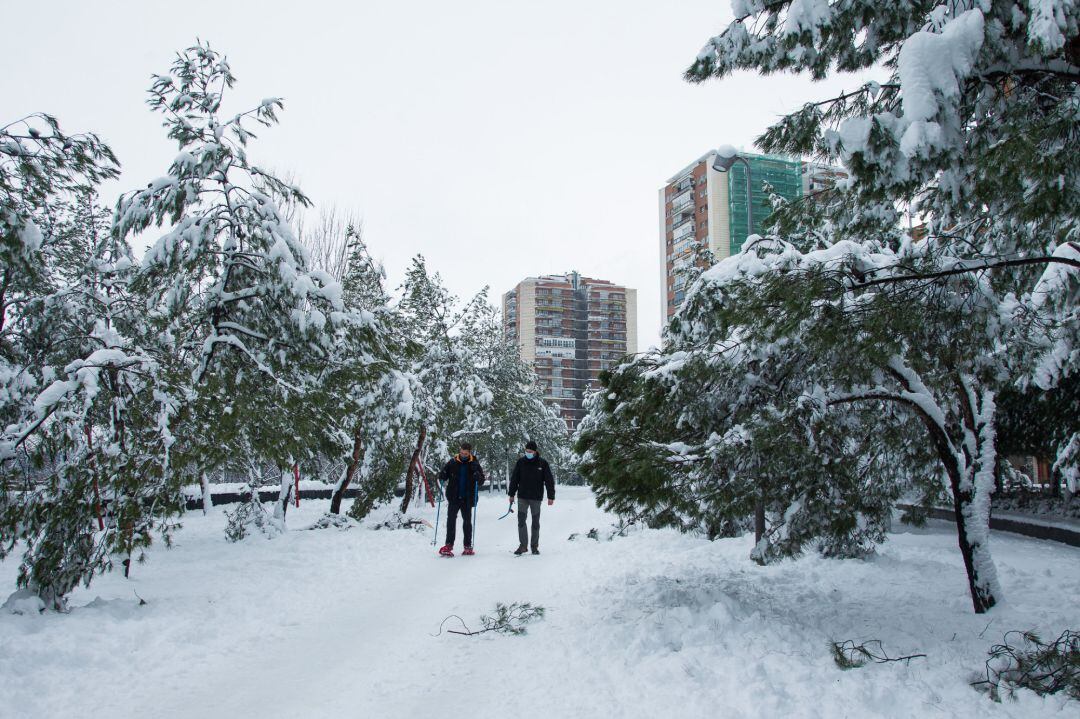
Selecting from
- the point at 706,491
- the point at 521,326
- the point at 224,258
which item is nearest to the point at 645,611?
the point at 706,491

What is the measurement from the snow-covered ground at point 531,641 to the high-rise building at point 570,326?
93.0 meters

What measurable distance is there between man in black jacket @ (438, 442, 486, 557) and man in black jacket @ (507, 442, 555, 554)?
0.68 m

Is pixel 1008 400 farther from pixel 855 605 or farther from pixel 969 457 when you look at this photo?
pixel 855 605

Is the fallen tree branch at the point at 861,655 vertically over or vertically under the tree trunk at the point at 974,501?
under

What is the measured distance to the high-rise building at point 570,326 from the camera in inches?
4104

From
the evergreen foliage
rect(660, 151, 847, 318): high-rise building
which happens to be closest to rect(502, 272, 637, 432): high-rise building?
rect(660, 151, 847, 318): high-rise building

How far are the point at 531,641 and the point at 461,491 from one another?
5.40 meters

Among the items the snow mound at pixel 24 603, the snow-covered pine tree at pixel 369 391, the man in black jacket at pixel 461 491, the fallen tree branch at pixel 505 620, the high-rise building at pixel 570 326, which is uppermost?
the high-rise building at pixel 570 326

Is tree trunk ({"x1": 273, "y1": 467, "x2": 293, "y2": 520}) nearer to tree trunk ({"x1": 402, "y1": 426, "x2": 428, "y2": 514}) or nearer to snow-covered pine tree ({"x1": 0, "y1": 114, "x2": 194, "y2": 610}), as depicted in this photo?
tree trunk ({"x1": 402, "y1": 426, "x2": 428, "y2": 514})

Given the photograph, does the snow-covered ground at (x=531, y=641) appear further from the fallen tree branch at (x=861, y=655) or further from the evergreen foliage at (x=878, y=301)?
the evergreen foliage at (x=878, y=301)

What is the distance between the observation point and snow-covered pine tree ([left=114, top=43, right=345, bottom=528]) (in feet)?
25.5

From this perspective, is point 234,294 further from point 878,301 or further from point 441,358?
point 441,358

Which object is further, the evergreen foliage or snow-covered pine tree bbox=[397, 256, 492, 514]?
snow-covered pine tree bbox=[397, 256, 492, 514]

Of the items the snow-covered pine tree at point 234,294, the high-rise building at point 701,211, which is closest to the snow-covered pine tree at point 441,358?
the snow-covered pine tree at point 234,294
